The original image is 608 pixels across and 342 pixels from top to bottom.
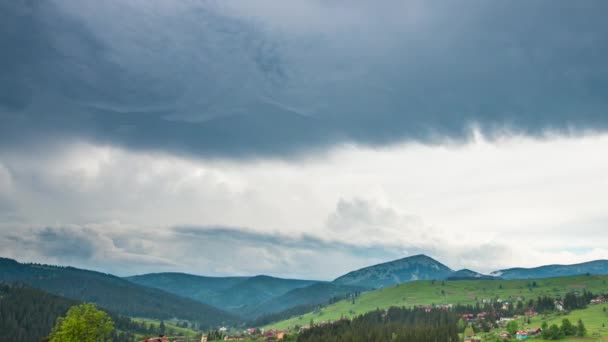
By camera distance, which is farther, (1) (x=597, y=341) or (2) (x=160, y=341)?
(1) (x=597, y=341)

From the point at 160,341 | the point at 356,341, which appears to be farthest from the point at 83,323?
the point at 356,341

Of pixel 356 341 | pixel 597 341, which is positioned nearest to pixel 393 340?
pixel 356 341

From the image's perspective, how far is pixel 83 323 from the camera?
105438mm

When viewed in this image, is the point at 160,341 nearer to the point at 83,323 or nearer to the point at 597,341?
the point at 83,323

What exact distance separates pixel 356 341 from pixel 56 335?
12582 centimetres

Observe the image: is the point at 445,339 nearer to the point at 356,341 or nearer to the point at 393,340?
the point at 393,340

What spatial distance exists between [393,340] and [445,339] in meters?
22.1

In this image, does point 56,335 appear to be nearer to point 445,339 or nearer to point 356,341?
point 356,341

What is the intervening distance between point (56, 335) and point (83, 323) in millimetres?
→ 6744

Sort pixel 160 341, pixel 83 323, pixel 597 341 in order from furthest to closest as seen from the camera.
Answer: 1. pixel 597 341
2. pixel 160 341
3. pixel 83 323

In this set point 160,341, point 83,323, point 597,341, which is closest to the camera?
point 83,323

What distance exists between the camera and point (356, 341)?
19862cm

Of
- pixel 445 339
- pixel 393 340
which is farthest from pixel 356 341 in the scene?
pixel 445 339

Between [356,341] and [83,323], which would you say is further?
[356,341]
